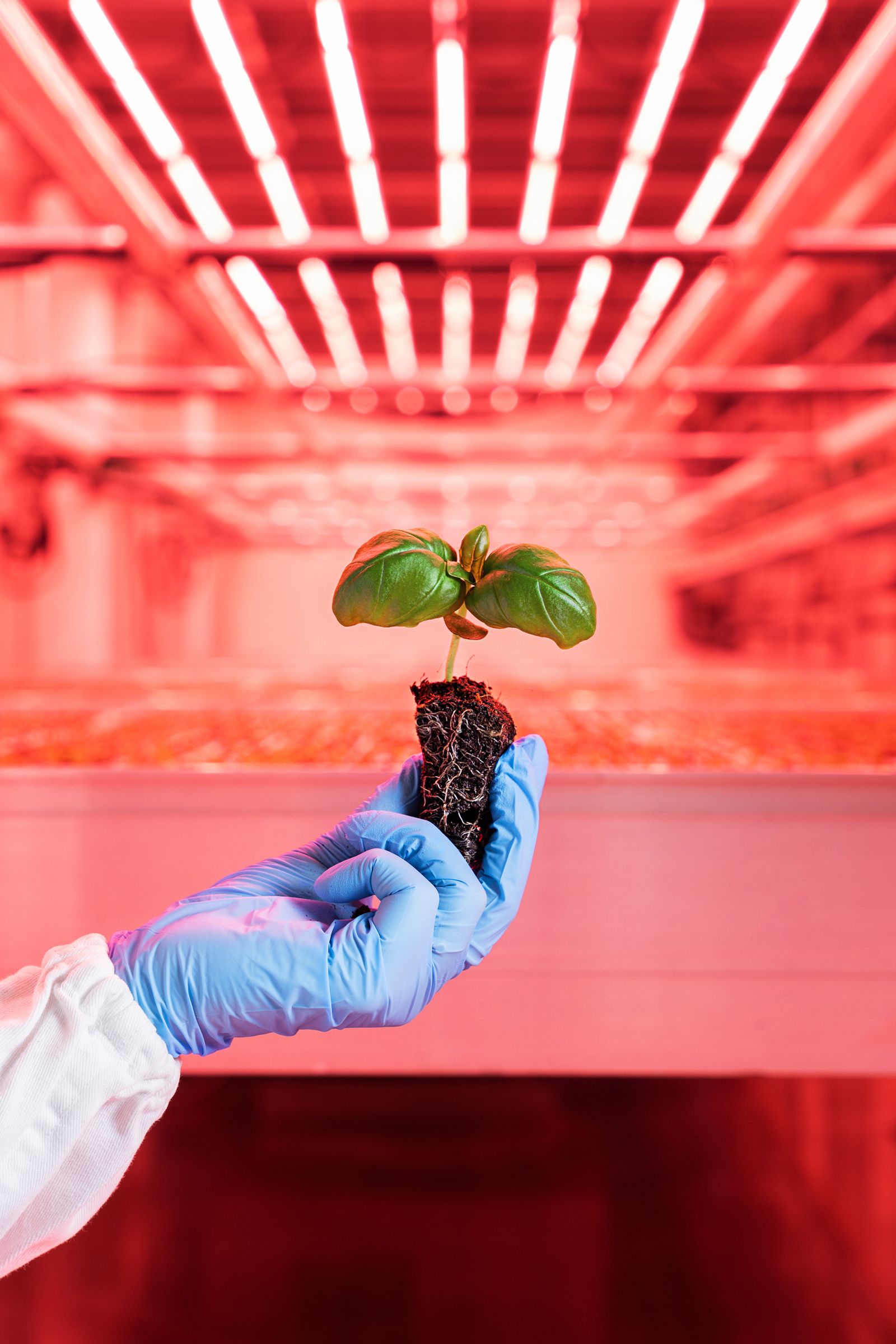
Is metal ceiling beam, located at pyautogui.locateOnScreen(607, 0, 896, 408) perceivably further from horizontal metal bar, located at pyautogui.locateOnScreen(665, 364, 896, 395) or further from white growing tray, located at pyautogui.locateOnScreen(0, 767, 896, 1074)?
white growing tray, located at pyautogui.locateOnScreen(0, 767, 896, 1074)

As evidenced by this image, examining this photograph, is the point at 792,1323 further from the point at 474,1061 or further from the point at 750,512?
the point at 750,512

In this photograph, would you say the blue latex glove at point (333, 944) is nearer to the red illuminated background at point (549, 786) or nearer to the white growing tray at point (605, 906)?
the red illuminated background at point (549, 786)

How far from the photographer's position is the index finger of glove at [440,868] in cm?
93

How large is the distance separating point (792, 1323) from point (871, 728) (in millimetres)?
1395

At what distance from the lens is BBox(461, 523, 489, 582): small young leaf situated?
0.90 metres

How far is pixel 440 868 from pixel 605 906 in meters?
1.08

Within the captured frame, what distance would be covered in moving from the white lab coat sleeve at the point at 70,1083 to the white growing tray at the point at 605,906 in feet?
3.41

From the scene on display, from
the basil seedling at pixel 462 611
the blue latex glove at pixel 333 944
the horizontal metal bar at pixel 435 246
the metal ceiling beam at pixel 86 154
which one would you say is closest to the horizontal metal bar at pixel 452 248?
the horizontal metal bar at pixel 435 246

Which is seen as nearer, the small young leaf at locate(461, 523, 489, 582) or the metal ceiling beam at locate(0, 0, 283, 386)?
the small young leaf at locate(461, 523, 489, 582)

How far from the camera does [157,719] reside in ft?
8.44

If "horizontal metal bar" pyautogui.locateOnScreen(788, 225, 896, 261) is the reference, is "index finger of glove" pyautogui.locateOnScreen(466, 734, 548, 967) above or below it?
below

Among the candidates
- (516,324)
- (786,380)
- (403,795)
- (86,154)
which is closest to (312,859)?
(403,795)

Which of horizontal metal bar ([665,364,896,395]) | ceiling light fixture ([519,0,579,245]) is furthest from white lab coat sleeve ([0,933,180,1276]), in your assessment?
horizontal metal bar ([665,364,896,395])

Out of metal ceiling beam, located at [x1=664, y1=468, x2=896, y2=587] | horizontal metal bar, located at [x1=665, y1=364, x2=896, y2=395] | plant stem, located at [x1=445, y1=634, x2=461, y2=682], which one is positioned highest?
horizontal metal bar, located at [x1=665, y1=364, x2=896, y2=395]
